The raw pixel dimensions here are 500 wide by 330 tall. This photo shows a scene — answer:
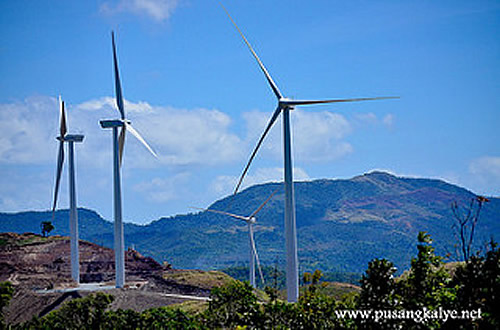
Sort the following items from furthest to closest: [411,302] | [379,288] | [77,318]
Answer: [77,318] < [379,288] < [411,302]

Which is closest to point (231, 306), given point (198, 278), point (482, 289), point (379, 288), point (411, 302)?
point (379, 288)

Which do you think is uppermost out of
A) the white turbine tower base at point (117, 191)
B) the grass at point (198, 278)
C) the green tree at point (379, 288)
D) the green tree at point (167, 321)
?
the white turbine tower base at point (117, 191)

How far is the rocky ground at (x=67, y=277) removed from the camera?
216 ft

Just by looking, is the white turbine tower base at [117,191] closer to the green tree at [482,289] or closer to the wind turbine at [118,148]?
the wind turbine at [118,148]

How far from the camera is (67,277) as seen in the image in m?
86.0

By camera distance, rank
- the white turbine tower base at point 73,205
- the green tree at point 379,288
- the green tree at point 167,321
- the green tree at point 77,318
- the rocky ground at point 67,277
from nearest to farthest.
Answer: the green tree at point 379,288 < the green tree at point 167,321 < the green tree at point 77,318 < the rocky ground at point 67,277 < the white turbine tower base at point 73,205

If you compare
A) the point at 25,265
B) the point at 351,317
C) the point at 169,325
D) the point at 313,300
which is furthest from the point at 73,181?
the point at 351,317

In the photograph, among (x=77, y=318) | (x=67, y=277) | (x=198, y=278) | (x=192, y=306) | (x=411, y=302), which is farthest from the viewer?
(x=198, y=278)

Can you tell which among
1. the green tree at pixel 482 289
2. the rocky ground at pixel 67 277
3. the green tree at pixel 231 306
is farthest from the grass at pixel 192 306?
the green tree at pixel 482 289

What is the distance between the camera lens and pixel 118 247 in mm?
67500

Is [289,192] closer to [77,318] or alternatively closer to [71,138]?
[77,318]

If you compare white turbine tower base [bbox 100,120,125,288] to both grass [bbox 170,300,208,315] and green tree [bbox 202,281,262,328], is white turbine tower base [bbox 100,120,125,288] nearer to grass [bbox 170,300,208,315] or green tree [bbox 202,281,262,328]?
grass [bbox 170,300,208,315]

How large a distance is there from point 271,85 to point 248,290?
2105 cm

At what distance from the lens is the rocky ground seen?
65.8m
